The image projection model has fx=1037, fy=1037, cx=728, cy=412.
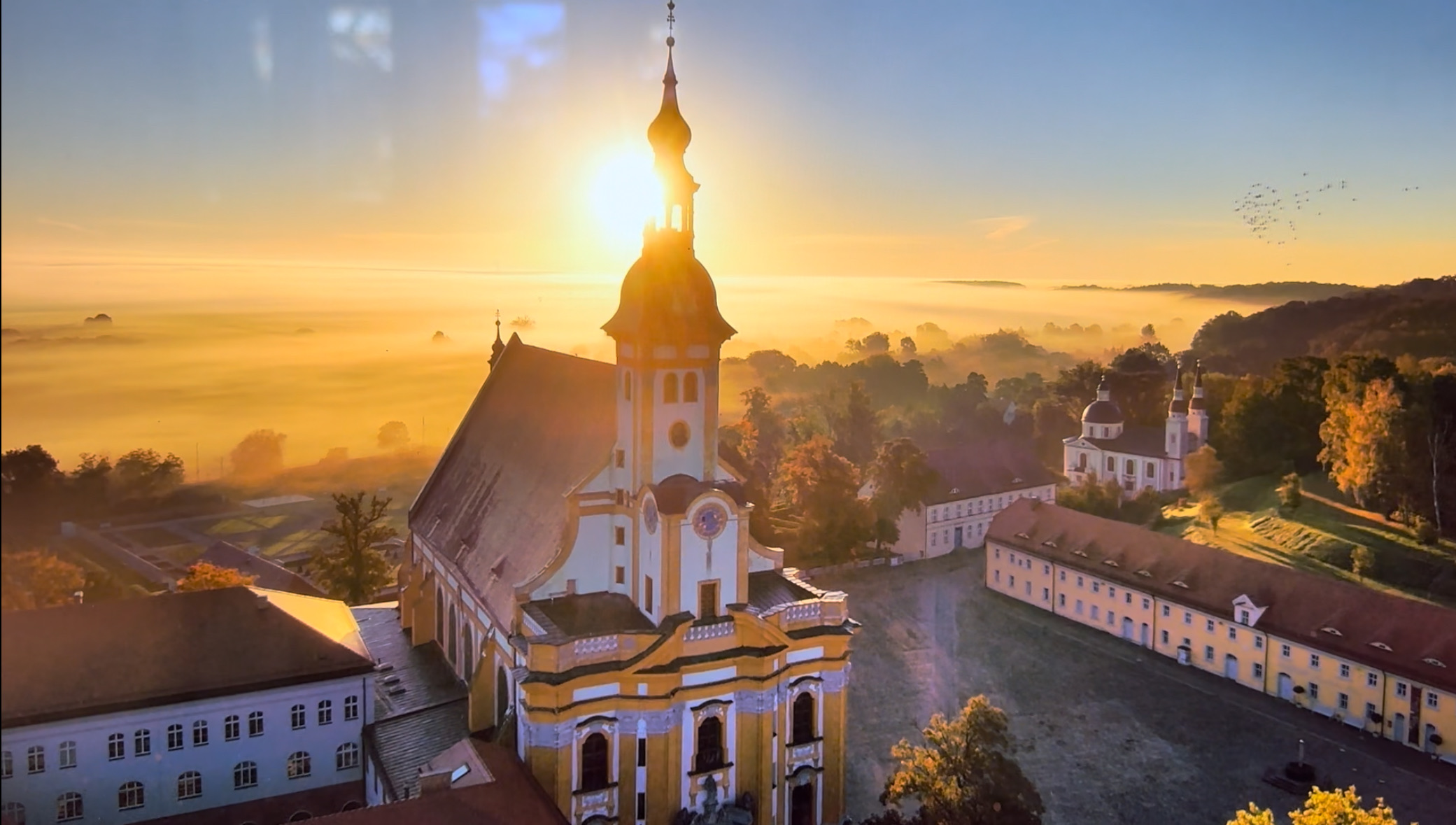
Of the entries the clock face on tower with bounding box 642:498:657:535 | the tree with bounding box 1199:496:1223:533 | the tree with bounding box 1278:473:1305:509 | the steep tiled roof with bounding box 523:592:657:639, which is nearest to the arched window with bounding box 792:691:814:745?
the steep tiled roof with bounding box 523:592:657:639

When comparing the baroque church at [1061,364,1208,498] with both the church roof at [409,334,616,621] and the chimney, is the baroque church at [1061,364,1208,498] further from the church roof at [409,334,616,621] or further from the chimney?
the chimney

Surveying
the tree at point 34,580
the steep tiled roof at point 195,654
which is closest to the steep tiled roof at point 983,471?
the steep tiled roof at point 195,654

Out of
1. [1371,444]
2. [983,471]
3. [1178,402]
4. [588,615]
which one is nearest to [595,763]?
Answer: [588,615]

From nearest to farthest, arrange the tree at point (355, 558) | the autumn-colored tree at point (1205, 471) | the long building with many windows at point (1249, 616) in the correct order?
the long building with many windows at point (1249, 616)
the tree at point (355, 558)
the autumn-colored tree at point (1205, 471)

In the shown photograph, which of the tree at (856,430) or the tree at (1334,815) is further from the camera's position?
the tree at (856,430)

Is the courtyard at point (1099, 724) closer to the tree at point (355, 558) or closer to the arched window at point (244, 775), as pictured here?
the arched window at point (244, 775)

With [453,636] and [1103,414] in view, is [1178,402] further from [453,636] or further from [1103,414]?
[453,636]
